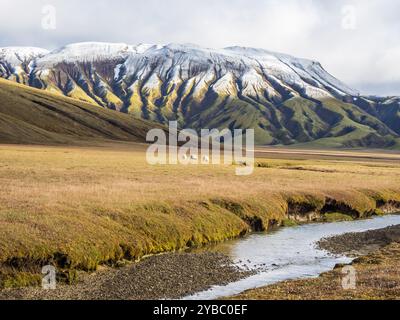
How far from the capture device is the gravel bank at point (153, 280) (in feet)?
89.9

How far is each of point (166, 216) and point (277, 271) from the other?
1249cm

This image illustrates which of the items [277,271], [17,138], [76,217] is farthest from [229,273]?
[17,138]

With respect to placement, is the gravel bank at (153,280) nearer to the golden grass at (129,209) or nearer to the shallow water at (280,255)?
the shallow water at (280,255)

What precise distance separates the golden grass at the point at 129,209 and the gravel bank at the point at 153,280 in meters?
2.02

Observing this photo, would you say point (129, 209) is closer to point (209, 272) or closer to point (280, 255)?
point (209, 272)

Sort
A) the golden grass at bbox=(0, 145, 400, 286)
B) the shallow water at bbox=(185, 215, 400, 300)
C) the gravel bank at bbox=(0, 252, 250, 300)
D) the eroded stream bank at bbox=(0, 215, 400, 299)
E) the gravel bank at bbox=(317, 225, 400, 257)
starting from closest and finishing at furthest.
Result: the gravel bank at bbox=(0, 252, 250, 300) → the eroded stream bank at bbox=(0, 215, 400, 299) → the shallow water at bbox=(185, 215, 400, 300) → the golden grass at bbox=(0, 145, 400, 286) → the gravel bank at bbox=(317, 225, 400, 257)

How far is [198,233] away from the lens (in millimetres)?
43594

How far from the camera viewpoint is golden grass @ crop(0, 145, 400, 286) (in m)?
32.2

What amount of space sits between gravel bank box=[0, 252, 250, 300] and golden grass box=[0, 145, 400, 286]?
202 centimetres
